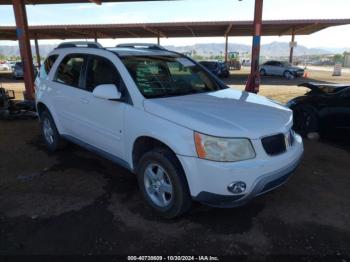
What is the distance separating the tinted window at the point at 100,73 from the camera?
3.93m

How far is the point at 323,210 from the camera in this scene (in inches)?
145

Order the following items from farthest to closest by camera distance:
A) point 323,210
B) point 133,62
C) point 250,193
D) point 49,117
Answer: point 49,117, point 133,62, point 323,210, point 250,193

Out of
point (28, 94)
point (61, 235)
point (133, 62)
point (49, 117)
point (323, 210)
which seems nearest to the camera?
point (61, 235)

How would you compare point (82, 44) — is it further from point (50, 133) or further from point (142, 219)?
point (142, 219)

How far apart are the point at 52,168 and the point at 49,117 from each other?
97 cm

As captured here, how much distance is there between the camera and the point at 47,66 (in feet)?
18.0

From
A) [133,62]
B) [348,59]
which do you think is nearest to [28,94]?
[133,62]

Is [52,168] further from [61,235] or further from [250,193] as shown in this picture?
[250,193]

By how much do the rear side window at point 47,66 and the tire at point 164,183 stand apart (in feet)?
9.34

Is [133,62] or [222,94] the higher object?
[133,62]

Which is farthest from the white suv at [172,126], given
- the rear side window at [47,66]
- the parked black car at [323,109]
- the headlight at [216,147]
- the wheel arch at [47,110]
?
the parked black car at [323,109]

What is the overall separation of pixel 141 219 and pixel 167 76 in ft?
6.04

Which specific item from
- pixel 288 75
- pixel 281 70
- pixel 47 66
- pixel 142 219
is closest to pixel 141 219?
pixel 142 219

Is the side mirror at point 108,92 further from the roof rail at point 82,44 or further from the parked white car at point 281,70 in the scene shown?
the parked white car at point 281,70
